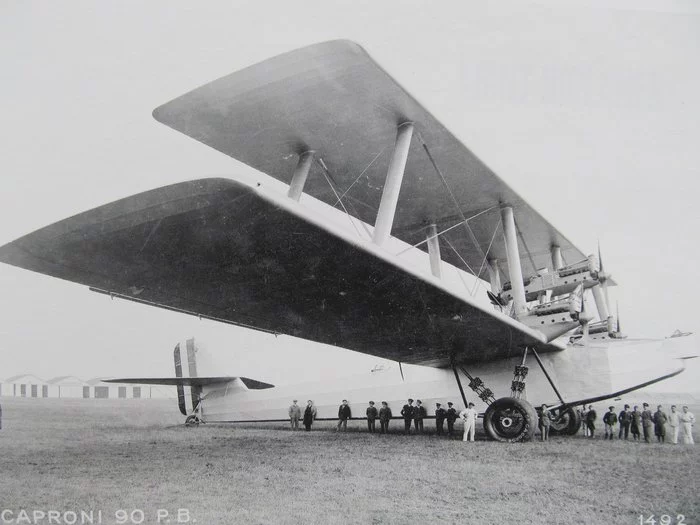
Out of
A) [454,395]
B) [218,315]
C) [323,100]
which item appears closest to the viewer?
[323,100]

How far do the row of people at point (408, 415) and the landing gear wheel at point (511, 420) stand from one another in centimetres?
57

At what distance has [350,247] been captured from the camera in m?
4.66

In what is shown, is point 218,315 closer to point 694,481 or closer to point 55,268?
point 55,268

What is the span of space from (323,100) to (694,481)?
226 inches

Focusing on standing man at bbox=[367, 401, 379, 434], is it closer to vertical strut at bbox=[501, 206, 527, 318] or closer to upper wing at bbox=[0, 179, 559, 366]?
upper wing at bbox=[0, 179, 559, 366]

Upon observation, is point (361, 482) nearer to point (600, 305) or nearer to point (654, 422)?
point (654, 422)

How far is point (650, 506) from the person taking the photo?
414 cm

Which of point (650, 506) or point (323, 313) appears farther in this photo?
point (323, 313)

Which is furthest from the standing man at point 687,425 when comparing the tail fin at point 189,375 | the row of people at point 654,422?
the tail fin at point 189,375

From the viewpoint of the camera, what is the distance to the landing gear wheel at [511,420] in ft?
25.9

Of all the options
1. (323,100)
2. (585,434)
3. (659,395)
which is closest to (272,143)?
(323,100)

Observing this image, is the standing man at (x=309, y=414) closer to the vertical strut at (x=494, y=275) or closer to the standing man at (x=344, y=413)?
the standing man at (x=344, y=413)

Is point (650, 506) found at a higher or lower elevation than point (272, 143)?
lower

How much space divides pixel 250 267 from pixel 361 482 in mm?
2455
